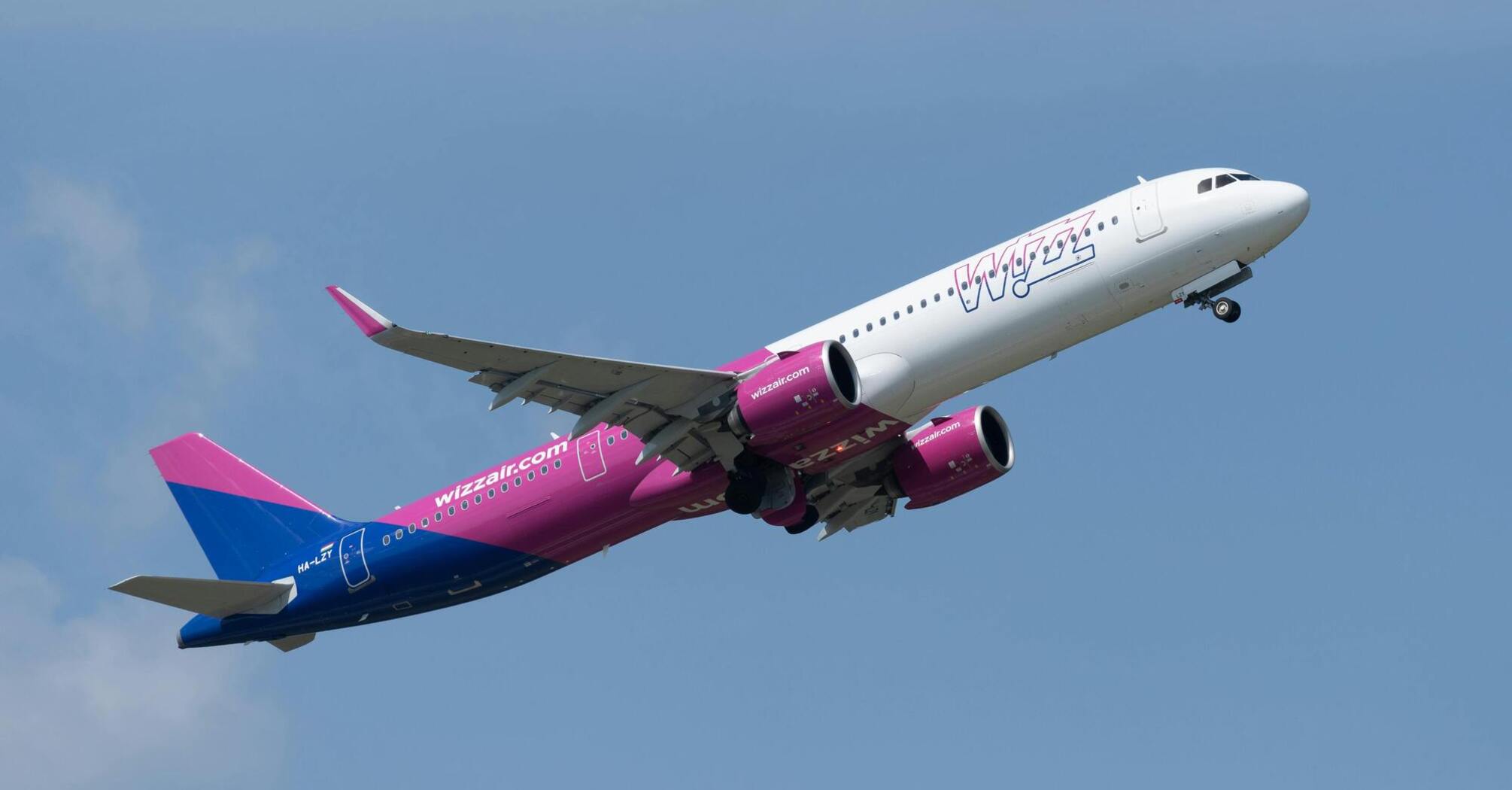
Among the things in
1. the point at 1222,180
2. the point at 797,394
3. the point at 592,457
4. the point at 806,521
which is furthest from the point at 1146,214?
the point at 592,457

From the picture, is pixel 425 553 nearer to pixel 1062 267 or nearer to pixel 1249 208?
pixel 1062 267

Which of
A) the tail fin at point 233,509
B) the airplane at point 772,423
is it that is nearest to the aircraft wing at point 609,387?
the airplane at point 772,423

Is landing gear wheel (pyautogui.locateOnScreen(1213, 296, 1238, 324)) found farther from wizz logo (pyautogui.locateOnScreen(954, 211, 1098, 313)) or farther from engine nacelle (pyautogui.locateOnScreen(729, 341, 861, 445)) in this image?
engine nacelle (pyautogui.locateOnScreen(729, 341, 861, 445))

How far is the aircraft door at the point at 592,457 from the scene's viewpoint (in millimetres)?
46062

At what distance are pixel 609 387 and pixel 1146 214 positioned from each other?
504 inches

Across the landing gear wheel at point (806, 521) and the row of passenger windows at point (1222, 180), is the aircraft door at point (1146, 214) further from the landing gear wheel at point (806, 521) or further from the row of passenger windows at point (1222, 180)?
the landing gear wheel at point (806, 521)

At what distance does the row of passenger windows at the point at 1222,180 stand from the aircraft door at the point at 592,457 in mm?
15385

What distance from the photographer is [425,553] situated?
4803cm

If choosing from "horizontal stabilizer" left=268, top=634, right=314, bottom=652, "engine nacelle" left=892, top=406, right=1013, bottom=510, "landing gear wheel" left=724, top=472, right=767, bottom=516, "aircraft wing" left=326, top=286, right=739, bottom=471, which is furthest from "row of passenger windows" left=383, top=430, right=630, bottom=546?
"engine nacelle" left=892, top=406, right=1013, bottom=510

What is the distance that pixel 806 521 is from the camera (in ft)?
163

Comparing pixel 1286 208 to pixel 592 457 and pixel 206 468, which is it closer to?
pixel 592 457

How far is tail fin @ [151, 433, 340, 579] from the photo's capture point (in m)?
51.5

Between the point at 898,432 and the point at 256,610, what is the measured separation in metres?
17.7

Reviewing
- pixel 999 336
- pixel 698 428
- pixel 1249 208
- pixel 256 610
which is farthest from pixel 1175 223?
pixel 256 610
